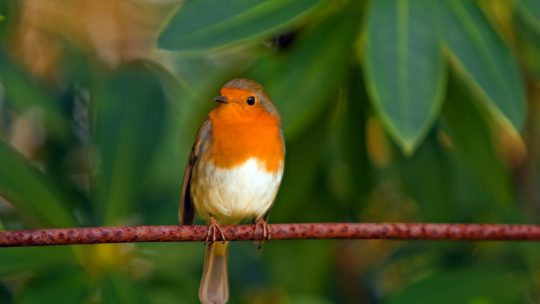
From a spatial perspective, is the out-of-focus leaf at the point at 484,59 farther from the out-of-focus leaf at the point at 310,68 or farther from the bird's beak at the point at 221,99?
the bird's beak at the point at 221,99

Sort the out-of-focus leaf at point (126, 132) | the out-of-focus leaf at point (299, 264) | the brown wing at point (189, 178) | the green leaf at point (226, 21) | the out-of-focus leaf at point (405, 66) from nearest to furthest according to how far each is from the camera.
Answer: the out-of-focus leaf at point (405, 66) < the green leaf at point (226, 21) < the brown wing at point (189, 178) < the out-of-focus leaf at point (126, 132) < the out-of-focus leaf at point (299, 264)

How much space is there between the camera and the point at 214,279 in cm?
343

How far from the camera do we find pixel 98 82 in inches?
162

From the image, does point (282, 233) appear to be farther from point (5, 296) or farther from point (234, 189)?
point (5, 296)

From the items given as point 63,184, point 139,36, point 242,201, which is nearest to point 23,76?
point 63,184

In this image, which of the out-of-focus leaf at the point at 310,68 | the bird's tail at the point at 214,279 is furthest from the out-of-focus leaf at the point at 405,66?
the bird's tail at the point at 214,279

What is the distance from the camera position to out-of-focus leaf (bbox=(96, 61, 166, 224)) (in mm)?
3586

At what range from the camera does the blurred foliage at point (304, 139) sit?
115 inches

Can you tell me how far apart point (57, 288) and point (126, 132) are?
676 millimetres

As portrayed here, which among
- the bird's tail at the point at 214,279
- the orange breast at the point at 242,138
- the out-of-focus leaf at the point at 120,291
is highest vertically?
the orange breast at the point at 242,138

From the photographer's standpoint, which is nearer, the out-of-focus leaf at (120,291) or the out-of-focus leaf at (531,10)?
the out-of-focus leaf at (531,10)

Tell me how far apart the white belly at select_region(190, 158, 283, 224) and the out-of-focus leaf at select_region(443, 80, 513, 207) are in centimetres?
74

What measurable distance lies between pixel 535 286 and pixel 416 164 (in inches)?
25.4

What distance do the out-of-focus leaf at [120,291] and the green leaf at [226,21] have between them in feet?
2.70
